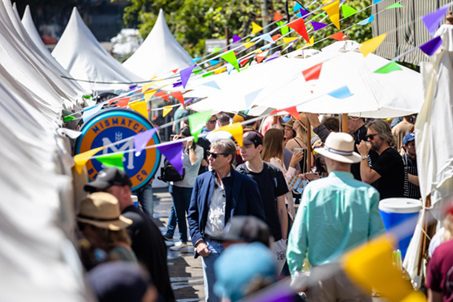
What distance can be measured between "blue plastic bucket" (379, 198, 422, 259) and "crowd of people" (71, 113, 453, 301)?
0.71 meters

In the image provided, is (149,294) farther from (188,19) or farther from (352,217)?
(188,19)

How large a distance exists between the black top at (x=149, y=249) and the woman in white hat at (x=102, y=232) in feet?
1.34

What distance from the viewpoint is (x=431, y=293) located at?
241 inches

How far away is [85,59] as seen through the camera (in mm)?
23656

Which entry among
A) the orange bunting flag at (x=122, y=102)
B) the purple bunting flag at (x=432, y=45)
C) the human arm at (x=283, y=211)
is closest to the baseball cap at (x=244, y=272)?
the purple bunting flag at (x=432, y=45)

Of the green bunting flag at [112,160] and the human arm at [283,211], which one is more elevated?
the green bunting flag at [112,160]

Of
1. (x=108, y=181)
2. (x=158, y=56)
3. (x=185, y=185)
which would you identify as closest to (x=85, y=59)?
(x=158, y=56)

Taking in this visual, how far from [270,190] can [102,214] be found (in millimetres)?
3295

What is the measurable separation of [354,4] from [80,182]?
16138mm

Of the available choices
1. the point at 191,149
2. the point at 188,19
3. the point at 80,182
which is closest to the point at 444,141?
the point at 80,182

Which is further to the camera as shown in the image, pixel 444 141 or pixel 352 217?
pixel 444 141

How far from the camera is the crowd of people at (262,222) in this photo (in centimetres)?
486

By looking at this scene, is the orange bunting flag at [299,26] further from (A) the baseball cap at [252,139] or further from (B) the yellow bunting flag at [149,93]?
(A) the baseball cap at [252,139]

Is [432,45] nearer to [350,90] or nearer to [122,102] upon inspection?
[350,90]
